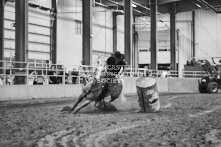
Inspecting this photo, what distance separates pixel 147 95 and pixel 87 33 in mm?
18226

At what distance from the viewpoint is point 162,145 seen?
4.82 meters

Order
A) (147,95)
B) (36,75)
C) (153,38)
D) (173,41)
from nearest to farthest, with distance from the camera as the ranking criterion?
(147,95)
(36,75)
(153,38)
(173,41)

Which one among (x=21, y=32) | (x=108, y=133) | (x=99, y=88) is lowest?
(x=108, y=133)

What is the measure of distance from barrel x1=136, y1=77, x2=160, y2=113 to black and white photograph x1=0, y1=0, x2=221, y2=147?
0.03 meters

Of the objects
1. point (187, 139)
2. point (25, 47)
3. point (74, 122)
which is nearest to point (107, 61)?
point (74, 122)

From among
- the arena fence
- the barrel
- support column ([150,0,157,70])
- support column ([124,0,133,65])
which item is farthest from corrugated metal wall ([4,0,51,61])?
the barrel

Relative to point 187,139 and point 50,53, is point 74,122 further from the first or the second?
point 50,53

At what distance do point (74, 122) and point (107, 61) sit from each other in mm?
2576

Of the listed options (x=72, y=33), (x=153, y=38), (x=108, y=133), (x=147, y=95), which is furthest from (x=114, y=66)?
(x=153, y=38)

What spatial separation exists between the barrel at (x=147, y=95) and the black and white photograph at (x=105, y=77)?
0.03 metres

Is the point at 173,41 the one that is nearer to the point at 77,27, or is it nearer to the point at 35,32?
the point at 77,27

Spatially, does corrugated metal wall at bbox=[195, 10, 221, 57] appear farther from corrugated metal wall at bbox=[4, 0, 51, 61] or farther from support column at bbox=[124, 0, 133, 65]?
corrugated metal wall at bbox=[4, 0, 51, 61]

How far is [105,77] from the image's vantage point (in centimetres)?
928

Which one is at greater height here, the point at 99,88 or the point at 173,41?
the point at 173,41
